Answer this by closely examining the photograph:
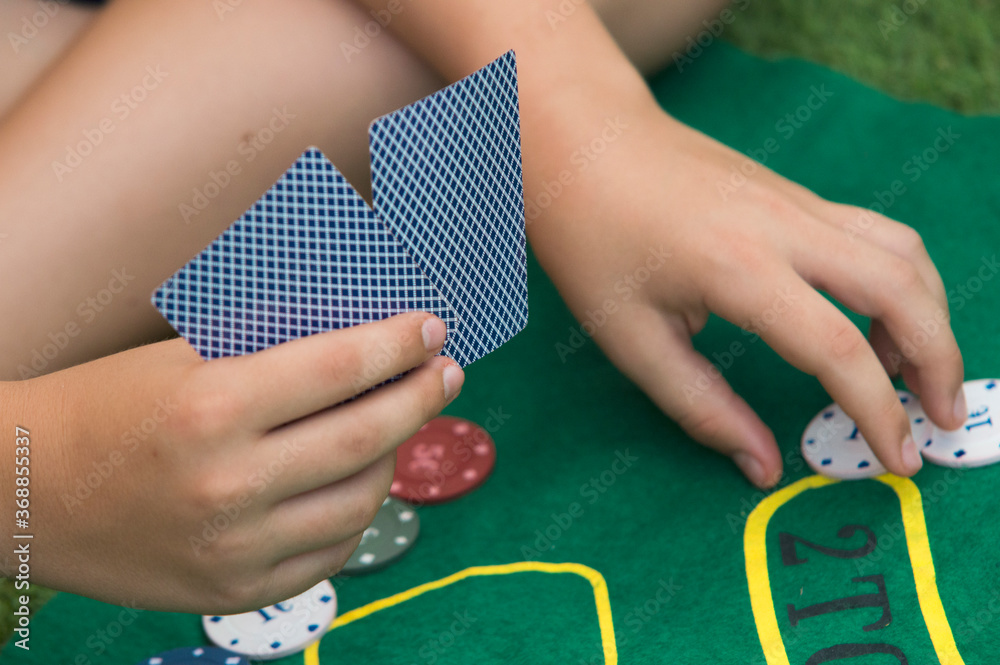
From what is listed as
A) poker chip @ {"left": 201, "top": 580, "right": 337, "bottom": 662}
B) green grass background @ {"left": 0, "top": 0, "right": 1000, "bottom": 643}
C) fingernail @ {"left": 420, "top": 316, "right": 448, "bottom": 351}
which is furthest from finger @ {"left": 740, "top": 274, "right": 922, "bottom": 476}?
green grass background @ {"left": 0, "top": 0, "right": 1000, "bottom": 643}

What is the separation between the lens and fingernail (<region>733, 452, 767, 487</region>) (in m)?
1.02

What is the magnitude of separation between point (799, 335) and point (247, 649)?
61 centimetres

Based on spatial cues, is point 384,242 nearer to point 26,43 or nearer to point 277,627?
point 277,627

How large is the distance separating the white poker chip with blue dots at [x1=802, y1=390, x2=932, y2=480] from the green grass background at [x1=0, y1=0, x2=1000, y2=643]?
0.68 m

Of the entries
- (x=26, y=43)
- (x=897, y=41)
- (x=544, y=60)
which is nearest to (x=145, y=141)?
(x=26, y=43)

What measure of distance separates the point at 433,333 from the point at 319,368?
0.28 feet

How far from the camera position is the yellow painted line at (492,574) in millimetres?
944

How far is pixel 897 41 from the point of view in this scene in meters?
1.64

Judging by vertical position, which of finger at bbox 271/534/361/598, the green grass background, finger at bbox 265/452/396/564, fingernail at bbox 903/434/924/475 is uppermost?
finger at bbox 265/452/396/564

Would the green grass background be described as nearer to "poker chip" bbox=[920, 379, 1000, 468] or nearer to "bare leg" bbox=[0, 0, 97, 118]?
"poker chip" bbox=[920, 379, 1000, 468]

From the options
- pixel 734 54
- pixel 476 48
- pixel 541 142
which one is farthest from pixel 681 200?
pixel 734 54

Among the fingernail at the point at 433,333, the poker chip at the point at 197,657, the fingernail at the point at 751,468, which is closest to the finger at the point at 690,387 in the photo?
the fingernail at the point at 751,468

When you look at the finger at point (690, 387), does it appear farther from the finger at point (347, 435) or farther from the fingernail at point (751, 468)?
the finger at point (347, 435)

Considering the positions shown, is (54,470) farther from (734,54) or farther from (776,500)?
(734,54)
